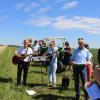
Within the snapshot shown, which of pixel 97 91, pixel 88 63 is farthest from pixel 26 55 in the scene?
pixel 97 91

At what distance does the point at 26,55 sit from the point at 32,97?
109 inches

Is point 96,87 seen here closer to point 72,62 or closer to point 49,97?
point 72,62

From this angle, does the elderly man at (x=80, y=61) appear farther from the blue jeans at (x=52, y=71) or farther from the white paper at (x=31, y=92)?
the blue jeans at (x=52, y=71)

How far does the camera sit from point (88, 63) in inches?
481

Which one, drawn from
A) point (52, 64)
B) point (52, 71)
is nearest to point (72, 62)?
point (52, 64)

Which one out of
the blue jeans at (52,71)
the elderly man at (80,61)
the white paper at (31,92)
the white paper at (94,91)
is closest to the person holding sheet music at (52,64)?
the blue jeans at (52,71)

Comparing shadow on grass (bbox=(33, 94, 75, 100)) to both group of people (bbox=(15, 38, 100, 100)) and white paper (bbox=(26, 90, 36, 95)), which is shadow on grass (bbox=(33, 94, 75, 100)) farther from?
group of people (bbox=(15, 38, 100, 100))

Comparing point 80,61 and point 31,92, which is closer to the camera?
point 80,61

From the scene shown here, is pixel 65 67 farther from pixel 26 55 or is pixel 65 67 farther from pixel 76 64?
pixel 76 64

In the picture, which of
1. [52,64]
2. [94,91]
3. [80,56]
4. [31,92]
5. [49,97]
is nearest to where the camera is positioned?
[94,91]

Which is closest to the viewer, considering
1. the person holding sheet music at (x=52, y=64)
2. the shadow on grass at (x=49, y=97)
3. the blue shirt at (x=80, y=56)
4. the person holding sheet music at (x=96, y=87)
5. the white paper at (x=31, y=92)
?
the person holding sheet music at (x=96, y=87)

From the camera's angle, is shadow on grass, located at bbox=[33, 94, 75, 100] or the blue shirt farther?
shadow on grass, located at bbox=[33, 94, 75, 100]

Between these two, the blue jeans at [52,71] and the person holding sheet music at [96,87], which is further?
the blue jeans at [52,71]

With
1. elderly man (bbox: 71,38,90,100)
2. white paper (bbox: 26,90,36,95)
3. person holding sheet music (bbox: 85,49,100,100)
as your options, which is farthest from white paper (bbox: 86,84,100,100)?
white paper (bbox: 26,90,36,95)
